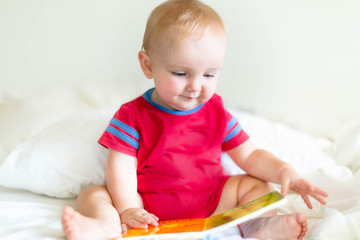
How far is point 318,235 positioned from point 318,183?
0.30 meters

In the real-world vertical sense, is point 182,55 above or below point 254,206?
above

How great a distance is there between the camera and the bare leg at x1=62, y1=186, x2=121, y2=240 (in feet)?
2.61

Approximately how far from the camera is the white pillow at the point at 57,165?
1.12m

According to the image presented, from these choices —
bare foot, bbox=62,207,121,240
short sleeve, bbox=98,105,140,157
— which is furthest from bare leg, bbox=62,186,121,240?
short sleeve, bbox=98,105,140,157

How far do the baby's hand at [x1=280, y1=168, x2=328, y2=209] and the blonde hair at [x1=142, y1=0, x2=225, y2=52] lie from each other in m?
0.36

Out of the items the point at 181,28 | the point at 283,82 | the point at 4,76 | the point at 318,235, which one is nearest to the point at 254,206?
the point at 318,235

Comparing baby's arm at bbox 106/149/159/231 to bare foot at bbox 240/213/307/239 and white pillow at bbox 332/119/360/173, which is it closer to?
bare foot at bbox 240/213/307/239

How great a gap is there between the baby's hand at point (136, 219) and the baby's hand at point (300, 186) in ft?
1.02

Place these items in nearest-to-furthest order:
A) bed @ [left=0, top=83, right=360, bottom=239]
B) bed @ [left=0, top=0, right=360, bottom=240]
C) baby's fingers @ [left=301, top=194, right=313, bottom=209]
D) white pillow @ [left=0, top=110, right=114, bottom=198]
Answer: bed @ [left=0, top=83, right=360, bottom=239] → baby's fingers @ [left=301, top=194, right=313, bottom=209] → white pillow @ [left=0, top=110, right=114, bottom=198] → bed @ [left=0, top=0, right=360, bottom=240]

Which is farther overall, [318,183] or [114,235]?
[318,183]

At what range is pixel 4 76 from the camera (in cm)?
167

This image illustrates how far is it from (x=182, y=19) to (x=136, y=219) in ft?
1.40

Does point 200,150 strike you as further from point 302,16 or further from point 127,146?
point 302,16

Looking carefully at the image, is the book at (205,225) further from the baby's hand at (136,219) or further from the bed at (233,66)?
the bed at (233,66)
